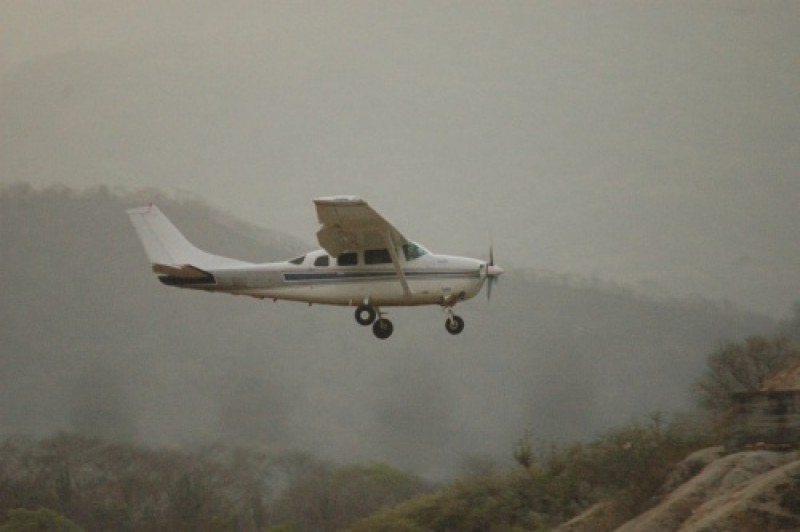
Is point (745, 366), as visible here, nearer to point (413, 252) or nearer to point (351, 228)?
point (413, 252)

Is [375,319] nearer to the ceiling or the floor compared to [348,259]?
nearer to the floor

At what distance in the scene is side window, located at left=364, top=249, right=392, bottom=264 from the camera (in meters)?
32.0

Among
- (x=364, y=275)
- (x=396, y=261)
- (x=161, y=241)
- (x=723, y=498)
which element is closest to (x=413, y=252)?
(x=396, y=261)

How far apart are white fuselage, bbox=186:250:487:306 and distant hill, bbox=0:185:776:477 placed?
47.4ft

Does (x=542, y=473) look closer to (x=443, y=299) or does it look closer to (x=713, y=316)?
(x=443, y=299)

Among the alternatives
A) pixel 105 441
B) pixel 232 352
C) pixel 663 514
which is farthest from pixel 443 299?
pixel 232 352

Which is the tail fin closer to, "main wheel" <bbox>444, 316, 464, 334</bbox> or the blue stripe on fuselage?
the blue stripe on fuselage

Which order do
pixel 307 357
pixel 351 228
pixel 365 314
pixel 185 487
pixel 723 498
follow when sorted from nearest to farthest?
pixel 723 498 < pixel 351 228 < pixel 365 314 < pixel 185 487 < pixel 307 357

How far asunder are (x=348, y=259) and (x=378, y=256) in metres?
0.76

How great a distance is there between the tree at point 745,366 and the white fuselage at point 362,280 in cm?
911

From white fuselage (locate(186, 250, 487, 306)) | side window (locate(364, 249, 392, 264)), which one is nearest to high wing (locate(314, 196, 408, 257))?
side window (locate(364, 249, 392, 264))

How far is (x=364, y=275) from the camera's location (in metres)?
32.2

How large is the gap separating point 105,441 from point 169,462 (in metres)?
3.27

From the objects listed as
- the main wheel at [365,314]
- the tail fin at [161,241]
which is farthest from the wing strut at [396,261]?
the tail fin at [161,241]
